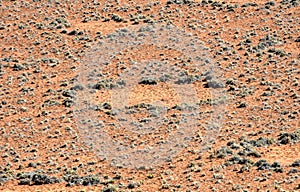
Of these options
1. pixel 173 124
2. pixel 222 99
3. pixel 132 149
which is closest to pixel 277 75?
pixel 222 99

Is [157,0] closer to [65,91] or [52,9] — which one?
[52,9]

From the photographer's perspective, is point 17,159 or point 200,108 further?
point 200,108

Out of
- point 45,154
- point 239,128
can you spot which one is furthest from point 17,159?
point 239,128

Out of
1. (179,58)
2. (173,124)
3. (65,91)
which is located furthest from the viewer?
(179,58)

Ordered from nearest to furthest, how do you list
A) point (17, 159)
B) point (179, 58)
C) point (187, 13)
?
1. point (17, 159)
2. point (179, 58)
3. point (187, 13)

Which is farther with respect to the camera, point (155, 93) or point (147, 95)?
point (155, 93)

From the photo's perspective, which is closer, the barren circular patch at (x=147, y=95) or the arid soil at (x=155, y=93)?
the arid soil at (x=155, y=93)

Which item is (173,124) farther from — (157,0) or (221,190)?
(157,0)

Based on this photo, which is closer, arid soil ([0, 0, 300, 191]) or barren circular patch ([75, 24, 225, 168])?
arid soil ([0, 0, 300, 191])
